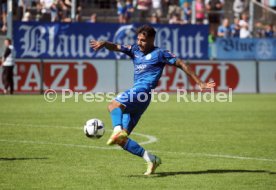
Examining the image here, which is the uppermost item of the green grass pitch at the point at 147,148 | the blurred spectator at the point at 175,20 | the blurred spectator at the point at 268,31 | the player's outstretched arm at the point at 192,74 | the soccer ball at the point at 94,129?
the blurred spectator at the point at 175,20

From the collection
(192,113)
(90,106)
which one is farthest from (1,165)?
(90,106)

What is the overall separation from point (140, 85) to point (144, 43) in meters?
0.62

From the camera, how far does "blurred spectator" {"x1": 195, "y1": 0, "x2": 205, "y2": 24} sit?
34750mm

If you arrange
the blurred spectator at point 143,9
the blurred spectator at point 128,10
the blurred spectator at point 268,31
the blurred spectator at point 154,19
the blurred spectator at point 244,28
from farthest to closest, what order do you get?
the blurred spectator at point 268,31, the blurred spectator at point 244,28, the blurred spectator at point 143,9, the blurred spectator at point 154,19, the blurred spectator at point 128,10

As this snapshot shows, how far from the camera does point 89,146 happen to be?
14.2 metres

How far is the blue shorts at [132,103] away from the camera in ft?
35.5

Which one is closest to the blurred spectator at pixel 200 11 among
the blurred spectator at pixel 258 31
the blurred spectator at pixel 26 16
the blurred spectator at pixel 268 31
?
the blurred spectator at pixel 258 31

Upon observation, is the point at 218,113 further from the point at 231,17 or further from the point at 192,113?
the point at 231,17

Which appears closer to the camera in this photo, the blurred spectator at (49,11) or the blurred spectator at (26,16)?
the blurred spectator at (26,16)

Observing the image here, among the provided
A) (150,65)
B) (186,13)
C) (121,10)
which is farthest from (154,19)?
(150,65)

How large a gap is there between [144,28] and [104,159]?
255 cm

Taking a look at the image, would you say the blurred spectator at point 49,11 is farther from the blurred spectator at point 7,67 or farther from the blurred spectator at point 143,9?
the blurred spectator at point 143,9

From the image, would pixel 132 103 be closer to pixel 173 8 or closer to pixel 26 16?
pixel 26 16

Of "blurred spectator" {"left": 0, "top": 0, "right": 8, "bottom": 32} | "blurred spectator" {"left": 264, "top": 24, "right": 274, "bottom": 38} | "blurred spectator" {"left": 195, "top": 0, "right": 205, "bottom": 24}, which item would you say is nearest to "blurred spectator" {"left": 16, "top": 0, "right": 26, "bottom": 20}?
"blurred spectator" {"left": 0, "top": 0, "right": 8, "bottom": 32}
